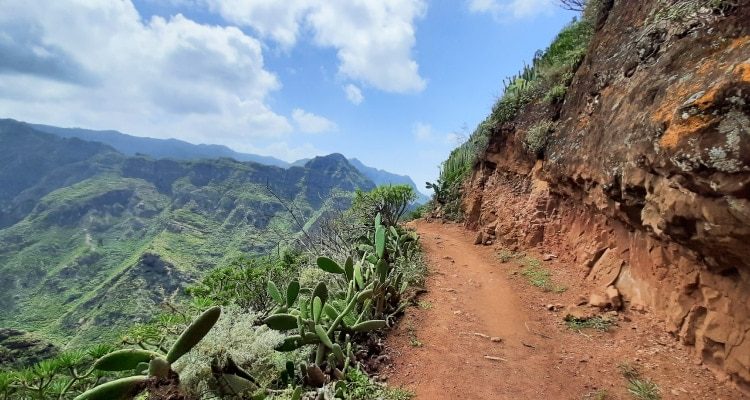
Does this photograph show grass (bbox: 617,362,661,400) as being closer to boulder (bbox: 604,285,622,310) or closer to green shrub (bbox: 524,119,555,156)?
boulder (bbox: 604,285,622,310)

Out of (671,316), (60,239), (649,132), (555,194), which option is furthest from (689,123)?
(60,239)

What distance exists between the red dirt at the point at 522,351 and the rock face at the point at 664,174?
1.06ft

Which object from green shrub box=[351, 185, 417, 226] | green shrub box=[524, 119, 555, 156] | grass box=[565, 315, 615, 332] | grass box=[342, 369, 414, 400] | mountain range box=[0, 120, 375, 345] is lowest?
mountain range box=[0, 120, 375, 345]

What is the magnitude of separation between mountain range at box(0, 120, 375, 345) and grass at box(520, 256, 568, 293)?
6.37 meters

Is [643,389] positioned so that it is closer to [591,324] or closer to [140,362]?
[591,324]

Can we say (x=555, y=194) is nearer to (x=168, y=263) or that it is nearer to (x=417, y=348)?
(x=417, y=348)

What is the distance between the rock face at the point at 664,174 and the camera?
144 inches

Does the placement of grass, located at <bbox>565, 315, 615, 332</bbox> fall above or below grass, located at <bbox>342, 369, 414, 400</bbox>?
above

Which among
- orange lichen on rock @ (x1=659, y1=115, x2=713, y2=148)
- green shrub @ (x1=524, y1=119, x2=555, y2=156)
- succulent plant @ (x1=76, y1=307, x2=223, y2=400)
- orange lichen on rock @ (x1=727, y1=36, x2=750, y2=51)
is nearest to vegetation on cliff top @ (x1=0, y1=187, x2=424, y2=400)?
Answer: succulent plant @ (x1=76, y1=307, x2=223, y2=400)

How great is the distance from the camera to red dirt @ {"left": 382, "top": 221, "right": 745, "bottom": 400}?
428cm

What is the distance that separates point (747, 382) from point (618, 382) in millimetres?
1061

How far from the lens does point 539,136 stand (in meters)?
9.89

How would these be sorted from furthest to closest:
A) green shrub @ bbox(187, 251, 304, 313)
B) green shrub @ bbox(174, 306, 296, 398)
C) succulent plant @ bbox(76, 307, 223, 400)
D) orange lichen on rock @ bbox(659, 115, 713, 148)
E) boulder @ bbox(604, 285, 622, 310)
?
green shrub @ bbox(187, 251, 304, 313), boulder @ bbox(604, 285, 622, 310), orange lichen on rock @ bbox(659, 115, 713, 148), green shrub @ bbox(174, 306, 296, 398), succulent plant @ bbox(76, 307, 223, 400)

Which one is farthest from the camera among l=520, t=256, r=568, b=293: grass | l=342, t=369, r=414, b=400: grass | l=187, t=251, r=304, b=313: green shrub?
l=187, t=251, r=304, b=313: green shrub
